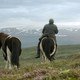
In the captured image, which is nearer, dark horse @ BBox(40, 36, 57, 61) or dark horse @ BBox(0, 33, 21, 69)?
dark horse @ BBox(0, 33, 21, 69)

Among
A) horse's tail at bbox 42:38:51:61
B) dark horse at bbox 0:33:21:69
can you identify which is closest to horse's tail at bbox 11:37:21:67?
dark horse at bbox 0:33:21:69

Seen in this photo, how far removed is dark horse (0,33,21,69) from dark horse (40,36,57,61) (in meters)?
3.81

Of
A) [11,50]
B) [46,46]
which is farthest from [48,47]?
[11,50]

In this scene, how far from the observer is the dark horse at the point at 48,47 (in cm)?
2847

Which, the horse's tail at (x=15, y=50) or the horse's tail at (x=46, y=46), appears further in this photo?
the horse's tail at (x=46, y=46)

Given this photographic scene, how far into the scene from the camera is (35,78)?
14.4m

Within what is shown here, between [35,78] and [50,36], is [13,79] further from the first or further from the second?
[50,36]

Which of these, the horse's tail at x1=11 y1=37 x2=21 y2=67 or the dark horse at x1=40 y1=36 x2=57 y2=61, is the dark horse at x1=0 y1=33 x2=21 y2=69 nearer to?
the horse's tail at x1=11 y1=37 x2=21 y2=67

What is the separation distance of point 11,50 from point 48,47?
4515 mm

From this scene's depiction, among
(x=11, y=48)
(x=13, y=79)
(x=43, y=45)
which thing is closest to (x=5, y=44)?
(x=11, y=48)

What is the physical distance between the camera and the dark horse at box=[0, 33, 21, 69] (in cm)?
2403

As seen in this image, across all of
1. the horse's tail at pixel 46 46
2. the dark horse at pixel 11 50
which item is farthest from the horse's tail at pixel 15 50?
the horse's tail at pixel 46 46

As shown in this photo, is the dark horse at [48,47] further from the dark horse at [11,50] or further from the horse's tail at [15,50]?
the horse's tail at [15,50]

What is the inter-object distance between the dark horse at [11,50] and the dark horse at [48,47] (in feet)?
12.5
